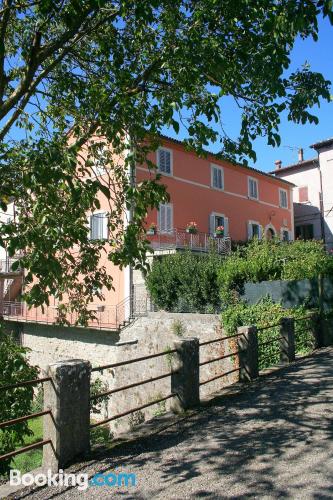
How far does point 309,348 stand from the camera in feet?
37.3

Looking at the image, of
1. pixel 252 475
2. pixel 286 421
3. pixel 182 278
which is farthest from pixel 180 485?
pixel 182 278

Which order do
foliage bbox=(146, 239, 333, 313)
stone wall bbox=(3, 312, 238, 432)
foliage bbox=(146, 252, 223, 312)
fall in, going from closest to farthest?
stone wall bbox=(3, 312, 238, 432), foliage bbox=(146, 239, 333, 313), foliage bbox=(146, 252, 223, 312)

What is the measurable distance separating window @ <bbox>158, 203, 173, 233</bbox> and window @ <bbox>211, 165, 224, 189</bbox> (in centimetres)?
480

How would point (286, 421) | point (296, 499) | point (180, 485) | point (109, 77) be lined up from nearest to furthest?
point (296, 499), point (180, 485), point (286, 421), point (109, 77)

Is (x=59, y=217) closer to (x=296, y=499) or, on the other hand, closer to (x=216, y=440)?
(x=216, y=440)

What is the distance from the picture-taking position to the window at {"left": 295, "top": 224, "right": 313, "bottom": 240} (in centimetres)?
3497

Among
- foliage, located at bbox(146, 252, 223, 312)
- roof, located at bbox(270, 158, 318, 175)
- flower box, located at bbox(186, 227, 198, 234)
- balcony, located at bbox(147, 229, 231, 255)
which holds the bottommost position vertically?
foliage, located at bbox(146, 252, 223, 312)

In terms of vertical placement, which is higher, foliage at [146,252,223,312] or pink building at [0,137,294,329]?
pink building at [0,137,294,329]

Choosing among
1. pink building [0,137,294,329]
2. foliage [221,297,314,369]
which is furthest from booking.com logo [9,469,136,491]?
pink building [0,137,294,329]

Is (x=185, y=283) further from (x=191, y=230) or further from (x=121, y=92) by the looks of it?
(x=121, y=92)

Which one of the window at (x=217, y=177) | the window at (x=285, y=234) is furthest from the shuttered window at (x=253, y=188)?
the window at (x=285, y=234)

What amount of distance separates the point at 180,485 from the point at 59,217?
11.5ft

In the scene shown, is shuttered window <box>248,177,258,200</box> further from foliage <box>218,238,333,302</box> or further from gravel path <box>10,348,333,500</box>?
gravel path <box>10,348,333,500</box>

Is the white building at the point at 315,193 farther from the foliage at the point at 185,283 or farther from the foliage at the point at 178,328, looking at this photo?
the foliage at the point at 178,328
